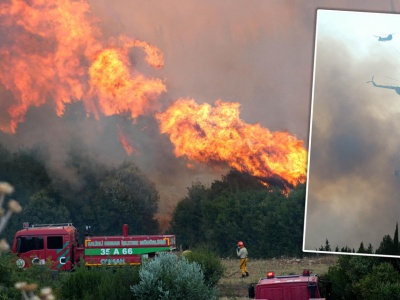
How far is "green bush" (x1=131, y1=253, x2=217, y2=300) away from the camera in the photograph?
1855 centimetres

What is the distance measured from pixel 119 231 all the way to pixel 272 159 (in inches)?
438

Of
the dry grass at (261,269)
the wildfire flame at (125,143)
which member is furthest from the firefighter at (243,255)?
the wildfire flame at (125,143)

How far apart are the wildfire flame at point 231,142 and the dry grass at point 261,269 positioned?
924 cm

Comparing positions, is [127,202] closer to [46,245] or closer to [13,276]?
[46,245]

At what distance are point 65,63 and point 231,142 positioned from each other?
14089 millimetres

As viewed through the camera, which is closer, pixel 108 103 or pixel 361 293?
pixel 361 293

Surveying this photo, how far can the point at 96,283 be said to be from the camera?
2053cm

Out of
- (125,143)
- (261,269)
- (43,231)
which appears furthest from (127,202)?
(261,269)

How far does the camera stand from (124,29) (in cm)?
5334

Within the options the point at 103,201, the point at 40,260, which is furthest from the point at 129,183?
the point at 40,260

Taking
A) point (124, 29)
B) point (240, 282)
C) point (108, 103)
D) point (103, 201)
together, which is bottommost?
point (240, 282)

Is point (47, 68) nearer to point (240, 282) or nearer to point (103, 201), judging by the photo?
point (103, 201)

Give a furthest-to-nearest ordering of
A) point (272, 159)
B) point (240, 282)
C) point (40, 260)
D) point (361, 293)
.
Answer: point (272, 159) → point (40, 260) → point (240, 282) → point (361, 293)

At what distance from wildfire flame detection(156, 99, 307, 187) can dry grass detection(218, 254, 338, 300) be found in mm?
9236
